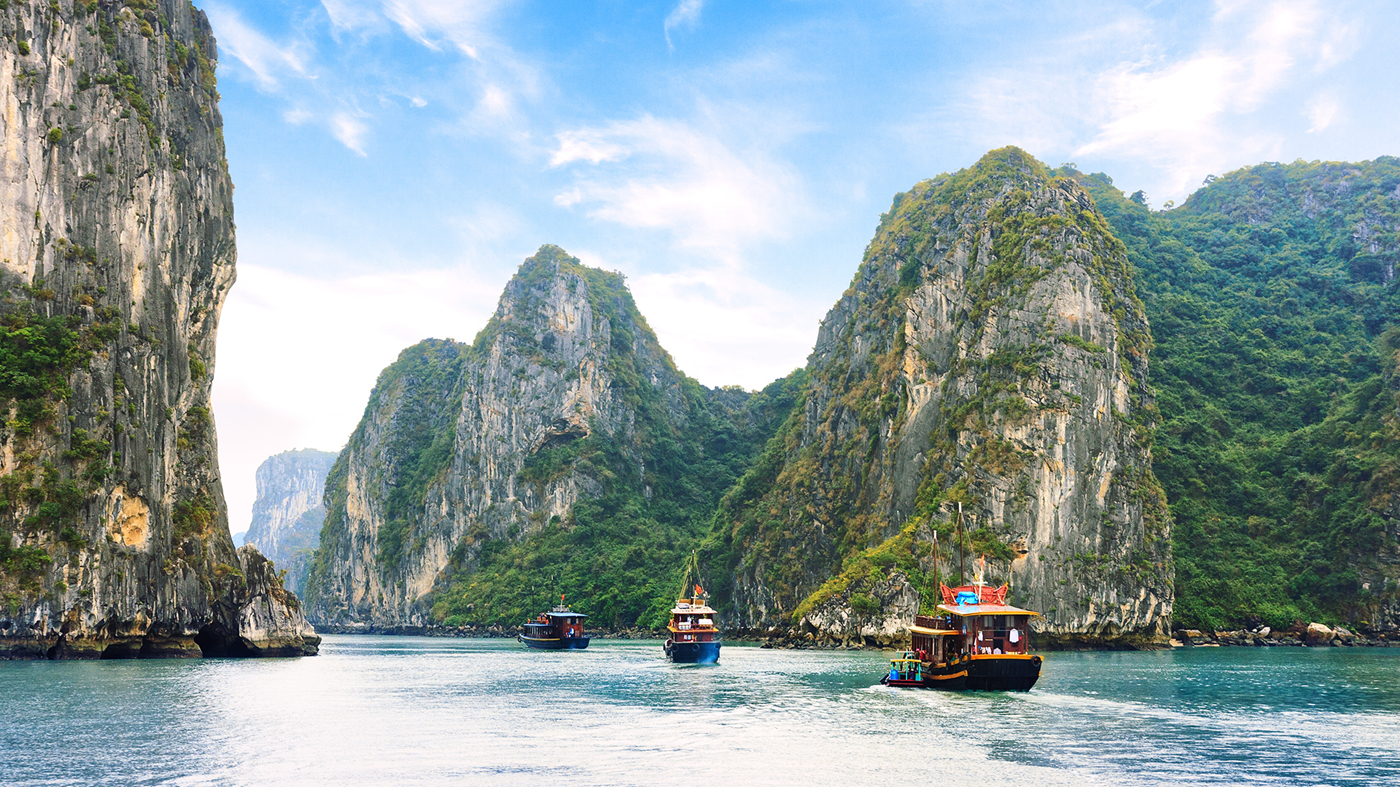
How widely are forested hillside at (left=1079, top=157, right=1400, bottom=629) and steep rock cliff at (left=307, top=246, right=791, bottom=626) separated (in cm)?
7180

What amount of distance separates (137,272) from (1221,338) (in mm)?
119763

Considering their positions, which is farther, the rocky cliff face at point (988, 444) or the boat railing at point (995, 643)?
the rocky cliff face at point (988, 444)

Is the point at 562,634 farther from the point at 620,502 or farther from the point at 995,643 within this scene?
the point at 620,502

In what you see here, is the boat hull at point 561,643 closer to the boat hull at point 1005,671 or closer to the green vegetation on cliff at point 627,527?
the green vegetation on cliff at point 627,527

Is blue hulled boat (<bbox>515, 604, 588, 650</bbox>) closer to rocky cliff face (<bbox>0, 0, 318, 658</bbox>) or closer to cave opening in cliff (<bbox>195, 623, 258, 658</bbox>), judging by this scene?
rocky cliff face (<bbox>0, 0, 318, 658</bbox>)

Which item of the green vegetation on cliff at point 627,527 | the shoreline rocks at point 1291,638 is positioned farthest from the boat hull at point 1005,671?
the green vegetation on cliff at point 627,527

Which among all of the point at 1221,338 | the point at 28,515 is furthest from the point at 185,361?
the point at 1221,338

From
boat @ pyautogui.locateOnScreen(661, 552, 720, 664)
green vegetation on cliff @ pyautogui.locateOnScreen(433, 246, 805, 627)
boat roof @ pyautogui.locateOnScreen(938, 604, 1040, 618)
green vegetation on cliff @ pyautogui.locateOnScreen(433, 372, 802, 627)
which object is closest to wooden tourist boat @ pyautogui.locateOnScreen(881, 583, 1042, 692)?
Result: boat roof @ pyautogui.locateOnScreen(938, 604, 1040, 618)

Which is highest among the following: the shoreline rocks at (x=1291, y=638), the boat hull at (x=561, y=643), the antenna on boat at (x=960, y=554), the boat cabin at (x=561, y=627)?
the antenna on boat at (x=960, y=554)

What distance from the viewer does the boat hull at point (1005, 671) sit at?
4653 centimetres

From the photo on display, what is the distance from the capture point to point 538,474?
168375mm

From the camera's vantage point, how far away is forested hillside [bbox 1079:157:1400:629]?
314 feet

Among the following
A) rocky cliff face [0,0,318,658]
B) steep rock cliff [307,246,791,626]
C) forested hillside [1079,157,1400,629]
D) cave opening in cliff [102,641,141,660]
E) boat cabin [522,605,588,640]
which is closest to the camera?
rocky cliff face [0,0,318,658]

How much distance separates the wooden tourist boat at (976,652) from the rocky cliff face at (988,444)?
3821 cm
